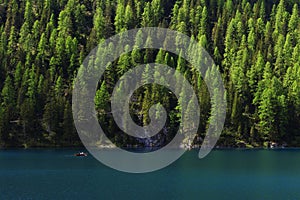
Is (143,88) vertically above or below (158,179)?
above

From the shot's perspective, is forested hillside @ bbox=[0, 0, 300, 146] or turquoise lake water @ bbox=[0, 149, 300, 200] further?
forested hillside @ bbox=[0, 0, 300, 146]

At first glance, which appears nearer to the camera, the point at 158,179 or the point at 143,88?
the point at 158,179

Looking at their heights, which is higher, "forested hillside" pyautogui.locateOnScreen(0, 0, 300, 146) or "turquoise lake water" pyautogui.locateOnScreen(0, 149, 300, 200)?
"forested hillside" pyautogui.locateOnScreen(0, 0, 300, 146)

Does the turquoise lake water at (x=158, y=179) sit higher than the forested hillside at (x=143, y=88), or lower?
lower

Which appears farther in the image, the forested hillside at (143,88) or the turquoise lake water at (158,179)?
the forested hillside at (143,88)
